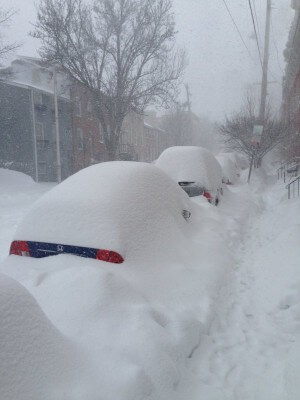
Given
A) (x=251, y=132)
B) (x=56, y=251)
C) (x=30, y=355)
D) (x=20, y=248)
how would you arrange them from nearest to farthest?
(x=30, y=355)
(x=56, y=251)
(x=20, y=248)
(x=251, y=132)

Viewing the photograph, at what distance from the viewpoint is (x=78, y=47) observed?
2038 cm

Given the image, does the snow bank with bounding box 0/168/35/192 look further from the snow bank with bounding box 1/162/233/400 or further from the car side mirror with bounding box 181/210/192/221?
the snow bank with bounding box 1/162/233/400

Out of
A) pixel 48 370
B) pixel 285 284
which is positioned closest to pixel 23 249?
pixel 48 370

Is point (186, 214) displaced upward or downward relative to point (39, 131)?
downward

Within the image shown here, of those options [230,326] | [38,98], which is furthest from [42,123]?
[230,326]

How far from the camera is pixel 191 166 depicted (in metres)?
8.09

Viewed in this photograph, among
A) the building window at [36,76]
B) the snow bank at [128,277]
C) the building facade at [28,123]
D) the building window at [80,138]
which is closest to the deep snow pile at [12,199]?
the snow bank at [128,277]

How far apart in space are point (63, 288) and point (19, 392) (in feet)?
4.61

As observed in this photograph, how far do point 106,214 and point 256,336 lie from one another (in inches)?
73.9

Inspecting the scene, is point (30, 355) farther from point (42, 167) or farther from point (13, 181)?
point (42, 167)

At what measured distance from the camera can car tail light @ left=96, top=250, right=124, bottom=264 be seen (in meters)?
3.51

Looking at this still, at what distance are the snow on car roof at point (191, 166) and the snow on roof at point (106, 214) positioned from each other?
3.27 metres

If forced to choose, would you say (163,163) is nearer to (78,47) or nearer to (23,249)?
(23,249)

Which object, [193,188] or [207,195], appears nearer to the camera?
[207,195]
